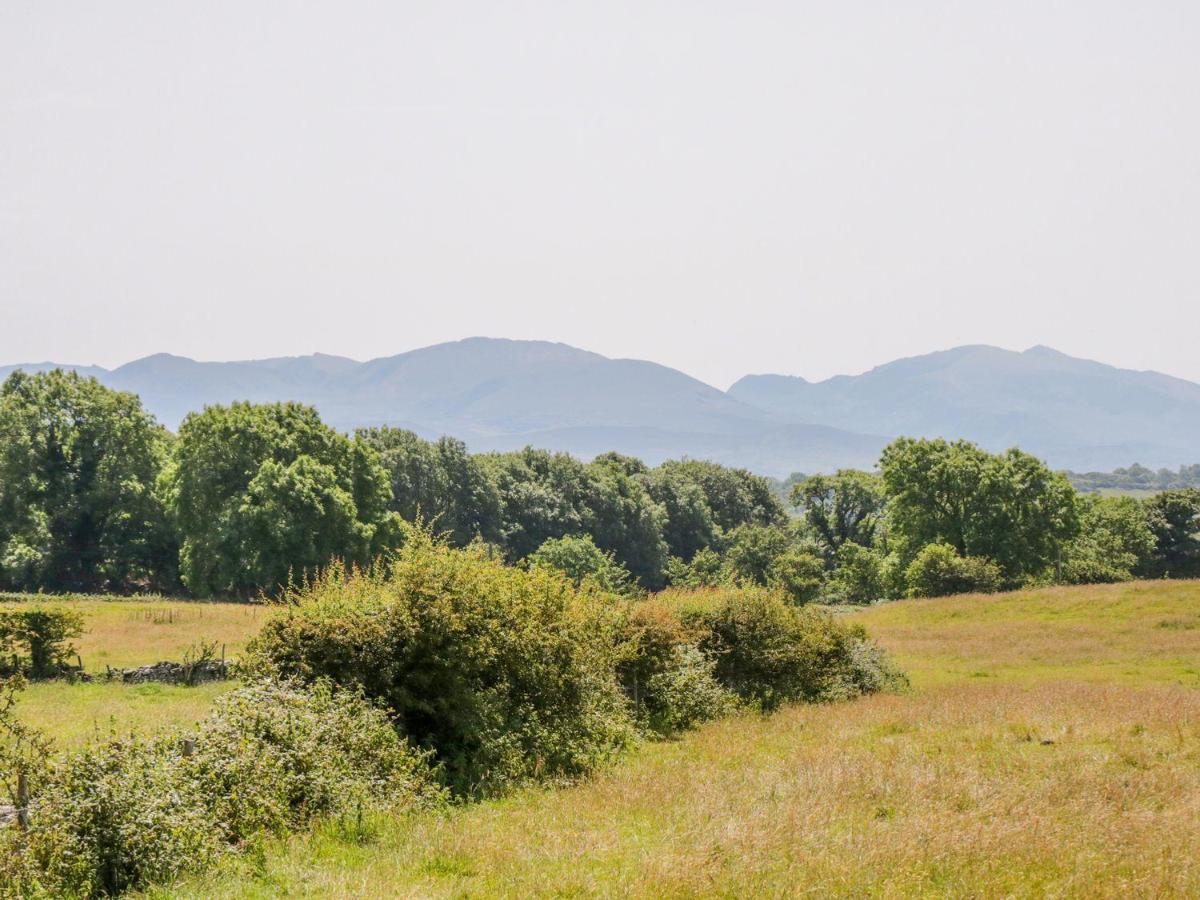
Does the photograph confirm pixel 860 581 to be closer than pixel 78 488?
No

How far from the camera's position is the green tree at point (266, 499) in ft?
178

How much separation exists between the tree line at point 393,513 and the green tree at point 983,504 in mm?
155

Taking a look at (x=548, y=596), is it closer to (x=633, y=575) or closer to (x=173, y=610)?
(x=173, y=610)

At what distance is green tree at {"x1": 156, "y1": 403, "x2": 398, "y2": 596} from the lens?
5416 cm

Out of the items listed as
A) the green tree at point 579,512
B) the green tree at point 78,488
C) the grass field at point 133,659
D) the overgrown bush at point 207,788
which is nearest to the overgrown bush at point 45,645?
the grass field at point 133,659

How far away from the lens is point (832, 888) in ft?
28.3

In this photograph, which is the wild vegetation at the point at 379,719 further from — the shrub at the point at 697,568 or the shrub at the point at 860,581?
the shrub at the point at 697,568

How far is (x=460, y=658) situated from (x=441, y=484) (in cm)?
7038

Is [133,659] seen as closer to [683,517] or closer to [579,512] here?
[579,512]

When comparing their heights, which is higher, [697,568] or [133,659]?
[133,659]

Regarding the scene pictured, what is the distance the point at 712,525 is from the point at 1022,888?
9680 centimetres

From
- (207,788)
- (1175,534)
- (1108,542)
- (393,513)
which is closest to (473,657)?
(207,788)

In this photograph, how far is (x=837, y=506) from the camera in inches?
3967

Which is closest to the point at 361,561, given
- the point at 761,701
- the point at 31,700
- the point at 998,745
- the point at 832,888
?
the point at 31,700
